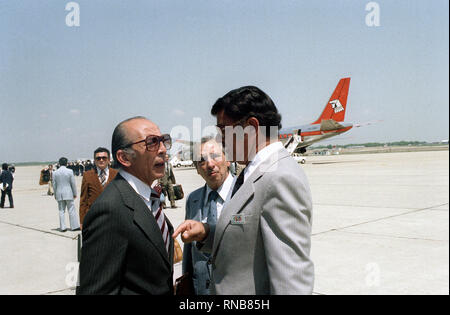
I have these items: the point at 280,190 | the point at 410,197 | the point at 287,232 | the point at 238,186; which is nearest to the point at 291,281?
the point at 287,232

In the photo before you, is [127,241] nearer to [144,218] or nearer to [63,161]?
[144,218]

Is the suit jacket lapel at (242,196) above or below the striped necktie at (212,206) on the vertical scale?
above

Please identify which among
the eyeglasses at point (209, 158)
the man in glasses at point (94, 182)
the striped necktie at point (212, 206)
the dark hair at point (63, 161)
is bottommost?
the dark hair at point (63, 161)

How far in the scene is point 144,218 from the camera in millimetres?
1850

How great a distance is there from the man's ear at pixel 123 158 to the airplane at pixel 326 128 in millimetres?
34047

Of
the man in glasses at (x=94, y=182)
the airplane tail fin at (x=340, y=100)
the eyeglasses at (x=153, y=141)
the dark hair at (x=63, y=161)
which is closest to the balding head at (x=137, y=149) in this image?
the eyeglasses at (x=153, y=141)

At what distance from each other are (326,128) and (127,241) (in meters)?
38.9

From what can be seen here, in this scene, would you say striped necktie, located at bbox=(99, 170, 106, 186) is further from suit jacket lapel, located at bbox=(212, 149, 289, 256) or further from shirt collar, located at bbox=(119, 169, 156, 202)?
suit jacket lapel, located at bbox=(212, 149, 289, 256)

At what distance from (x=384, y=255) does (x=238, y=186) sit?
4.75 metres

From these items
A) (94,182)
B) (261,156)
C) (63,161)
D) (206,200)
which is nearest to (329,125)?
(63,161)

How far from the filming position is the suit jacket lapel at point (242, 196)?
179cm

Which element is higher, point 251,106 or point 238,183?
point 251,106

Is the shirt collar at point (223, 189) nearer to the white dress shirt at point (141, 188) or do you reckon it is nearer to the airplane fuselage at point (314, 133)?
the white dress shirt at point (141, 188)

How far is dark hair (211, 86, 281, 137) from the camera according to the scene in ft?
6.41
